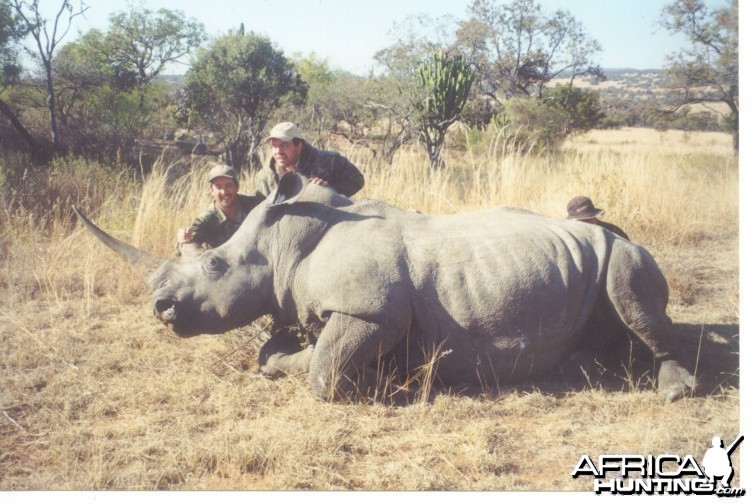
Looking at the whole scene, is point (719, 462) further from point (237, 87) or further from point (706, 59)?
point (237, 87)

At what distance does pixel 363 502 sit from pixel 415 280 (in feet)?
4.78

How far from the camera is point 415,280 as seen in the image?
4.45 metres

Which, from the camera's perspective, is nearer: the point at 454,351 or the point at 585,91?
the point at 454,351

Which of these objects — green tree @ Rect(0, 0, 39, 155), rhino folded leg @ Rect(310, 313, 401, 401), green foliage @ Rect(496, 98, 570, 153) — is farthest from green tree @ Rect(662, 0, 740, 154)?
green tree @ Rect(0, 0, 39, 155)

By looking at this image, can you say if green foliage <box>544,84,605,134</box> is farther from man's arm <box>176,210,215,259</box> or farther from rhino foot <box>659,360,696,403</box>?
rhino foot <box>659,360,696,403</box>

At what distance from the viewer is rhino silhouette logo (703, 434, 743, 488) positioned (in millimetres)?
3756

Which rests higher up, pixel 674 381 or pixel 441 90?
pixel 441 90

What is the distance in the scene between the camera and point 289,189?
15.4ft

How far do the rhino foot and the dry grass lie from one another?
64 mm

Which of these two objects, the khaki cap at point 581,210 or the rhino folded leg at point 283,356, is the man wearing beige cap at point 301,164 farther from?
the khaki cap at point 581,210

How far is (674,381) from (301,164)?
11.9 feet

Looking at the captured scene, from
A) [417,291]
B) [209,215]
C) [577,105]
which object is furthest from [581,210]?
[577,105]

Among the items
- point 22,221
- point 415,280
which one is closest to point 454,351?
point 415,280
